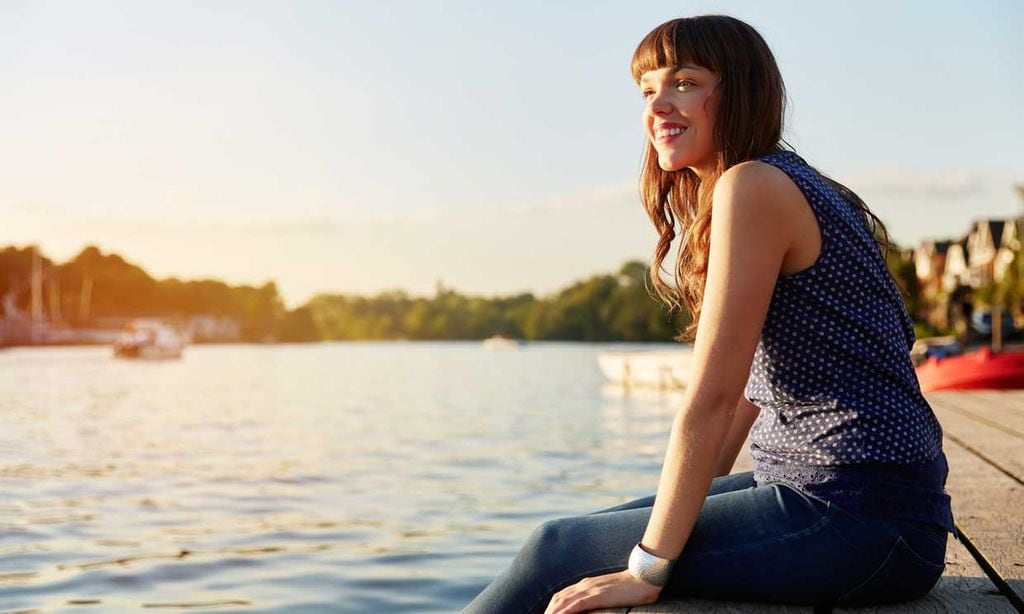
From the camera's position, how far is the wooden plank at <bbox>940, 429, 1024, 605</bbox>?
9.47 feet

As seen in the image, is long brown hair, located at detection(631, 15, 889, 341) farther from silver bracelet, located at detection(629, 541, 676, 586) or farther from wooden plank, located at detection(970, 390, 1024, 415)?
wooden plank, located at detection(970, 390, 1024, 415)

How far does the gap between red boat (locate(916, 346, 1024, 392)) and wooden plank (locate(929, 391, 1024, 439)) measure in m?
0.56

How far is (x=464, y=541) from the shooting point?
305 inches

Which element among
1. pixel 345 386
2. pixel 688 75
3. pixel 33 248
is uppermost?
pixel 33 248

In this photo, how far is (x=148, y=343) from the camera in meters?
65.8

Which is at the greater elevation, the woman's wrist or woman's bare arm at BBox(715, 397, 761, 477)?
woman's bare arm at BBox(715, 397, 761, 477)

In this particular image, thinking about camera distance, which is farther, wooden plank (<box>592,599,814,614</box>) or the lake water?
the lake water

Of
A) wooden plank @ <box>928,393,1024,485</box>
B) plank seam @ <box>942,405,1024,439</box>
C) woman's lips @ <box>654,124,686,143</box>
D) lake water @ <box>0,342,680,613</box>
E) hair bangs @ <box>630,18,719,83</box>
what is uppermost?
hair bangs @ <box>630,18,719,83</box>

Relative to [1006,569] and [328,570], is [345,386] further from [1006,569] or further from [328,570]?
[1006,569]

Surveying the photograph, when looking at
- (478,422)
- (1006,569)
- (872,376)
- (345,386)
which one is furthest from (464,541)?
(345,386)

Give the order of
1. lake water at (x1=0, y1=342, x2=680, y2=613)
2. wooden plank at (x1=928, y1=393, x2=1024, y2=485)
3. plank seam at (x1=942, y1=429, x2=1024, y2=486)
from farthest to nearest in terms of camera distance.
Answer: lake water at (x1=0, y1=342, x2=680, y2=613) → wooden plank at (x1=928, y1=393, x2=1024, y2=485) → plank seam at (x1=942, y1=429, x2=1024, y2=486)

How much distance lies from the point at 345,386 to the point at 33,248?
83.3 metres

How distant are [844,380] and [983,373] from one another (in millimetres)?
9659

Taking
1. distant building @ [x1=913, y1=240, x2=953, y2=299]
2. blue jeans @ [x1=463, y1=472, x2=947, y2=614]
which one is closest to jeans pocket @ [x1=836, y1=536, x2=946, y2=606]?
blue jeans @ [x1=463, y1=472, x2=947, y2=614]
